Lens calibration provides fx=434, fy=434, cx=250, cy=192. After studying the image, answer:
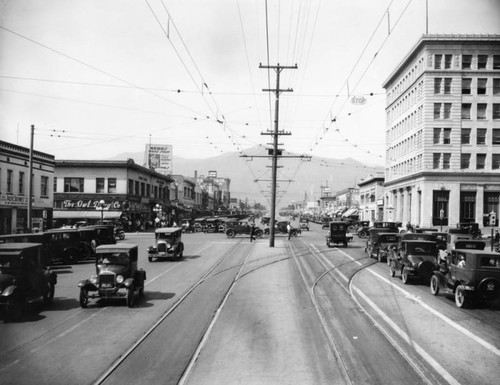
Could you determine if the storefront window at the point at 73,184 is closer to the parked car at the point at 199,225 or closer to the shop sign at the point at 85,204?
the shop sign at the point at 85,204

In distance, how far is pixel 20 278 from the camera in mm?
13617

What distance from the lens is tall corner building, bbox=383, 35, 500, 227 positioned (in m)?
59.2

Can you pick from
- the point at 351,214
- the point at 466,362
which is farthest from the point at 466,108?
the point at 466,362

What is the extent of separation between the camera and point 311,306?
49.0ft

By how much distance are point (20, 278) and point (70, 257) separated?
568 inches

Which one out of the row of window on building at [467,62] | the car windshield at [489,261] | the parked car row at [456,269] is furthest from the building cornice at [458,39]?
the car windshield at [489,261]

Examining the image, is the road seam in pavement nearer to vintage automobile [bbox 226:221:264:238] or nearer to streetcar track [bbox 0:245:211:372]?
streetcar track [bbox 0:245:211:372]

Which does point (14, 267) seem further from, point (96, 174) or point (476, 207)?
point (476, 207)

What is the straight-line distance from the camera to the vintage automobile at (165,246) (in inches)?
1086

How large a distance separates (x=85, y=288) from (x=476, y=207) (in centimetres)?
5798

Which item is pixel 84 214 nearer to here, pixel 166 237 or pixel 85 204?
pixel 85 204

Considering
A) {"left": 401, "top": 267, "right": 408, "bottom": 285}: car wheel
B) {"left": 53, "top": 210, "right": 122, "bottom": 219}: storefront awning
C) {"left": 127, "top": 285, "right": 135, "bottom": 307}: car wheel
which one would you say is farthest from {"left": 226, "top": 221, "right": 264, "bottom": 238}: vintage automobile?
{"left": 127, "top": 285, "right": 135, "bottom": 307}: car wheel

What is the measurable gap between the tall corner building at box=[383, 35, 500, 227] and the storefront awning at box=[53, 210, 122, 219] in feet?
142

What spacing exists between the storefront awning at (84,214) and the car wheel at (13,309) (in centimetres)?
4693
